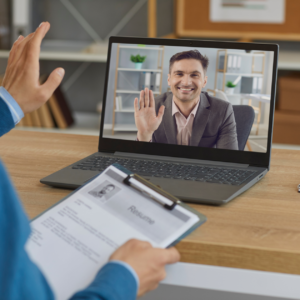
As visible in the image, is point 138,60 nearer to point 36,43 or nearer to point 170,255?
point 36,43

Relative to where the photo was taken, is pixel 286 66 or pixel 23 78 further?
pixel 286 66

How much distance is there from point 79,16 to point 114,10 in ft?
0.80

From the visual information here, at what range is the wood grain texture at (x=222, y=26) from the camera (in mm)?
2256

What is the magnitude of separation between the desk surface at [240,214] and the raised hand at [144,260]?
62 millimetres

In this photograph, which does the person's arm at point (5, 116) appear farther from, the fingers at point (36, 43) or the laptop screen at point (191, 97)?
the laptop screen at point (191, 97)

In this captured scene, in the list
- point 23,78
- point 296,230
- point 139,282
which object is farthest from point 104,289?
point 23,78

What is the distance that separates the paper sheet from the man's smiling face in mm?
324

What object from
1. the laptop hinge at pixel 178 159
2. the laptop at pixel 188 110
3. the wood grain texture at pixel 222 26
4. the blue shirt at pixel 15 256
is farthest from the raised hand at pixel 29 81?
the wood grain texture at pixel 222 26

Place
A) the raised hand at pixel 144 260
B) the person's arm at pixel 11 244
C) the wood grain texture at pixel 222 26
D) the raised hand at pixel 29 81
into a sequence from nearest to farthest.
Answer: the person's arm at pixel 11 244
the raised hand at pixel 144 260
the raised hand at pixel 29 81
the wood grain texture at pixel 222 26

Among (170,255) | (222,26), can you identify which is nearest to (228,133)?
(170,255)

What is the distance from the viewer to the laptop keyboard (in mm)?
760

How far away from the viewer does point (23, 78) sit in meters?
0.70

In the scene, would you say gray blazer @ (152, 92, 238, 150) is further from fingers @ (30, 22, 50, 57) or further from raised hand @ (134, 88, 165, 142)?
fingers @ (30, 22, 50, 57)

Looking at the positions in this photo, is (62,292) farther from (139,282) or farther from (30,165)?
(30,165)
